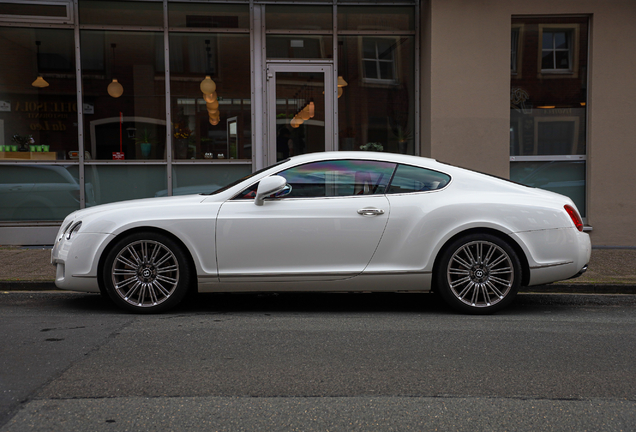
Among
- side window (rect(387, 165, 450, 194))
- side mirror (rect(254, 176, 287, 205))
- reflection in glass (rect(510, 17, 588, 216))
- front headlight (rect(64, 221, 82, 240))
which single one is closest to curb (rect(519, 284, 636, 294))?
side window (rect(387, 165, 450, 194))

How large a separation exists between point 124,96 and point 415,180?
703 cm

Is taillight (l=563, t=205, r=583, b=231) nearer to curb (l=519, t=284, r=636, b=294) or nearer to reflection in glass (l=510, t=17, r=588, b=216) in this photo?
curb (l=519, t=284, r=636, b=294)

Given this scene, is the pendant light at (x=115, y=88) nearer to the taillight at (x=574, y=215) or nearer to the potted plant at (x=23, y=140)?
the potted plant at (x=23, y=140)

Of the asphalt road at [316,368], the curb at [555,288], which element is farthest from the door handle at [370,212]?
the curb at [555,288]

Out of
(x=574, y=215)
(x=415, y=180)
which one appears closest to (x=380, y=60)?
(x=415, y=180)

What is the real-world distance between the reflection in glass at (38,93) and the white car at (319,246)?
601cm

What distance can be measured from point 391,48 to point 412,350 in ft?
27.0

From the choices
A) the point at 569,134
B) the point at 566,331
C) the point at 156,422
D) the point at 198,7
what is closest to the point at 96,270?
the point at 156,422

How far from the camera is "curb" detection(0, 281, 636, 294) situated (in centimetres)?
725

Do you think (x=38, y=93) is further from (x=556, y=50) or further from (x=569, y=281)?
(x=569, y=281)

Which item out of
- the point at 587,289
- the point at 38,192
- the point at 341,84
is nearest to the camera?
the point at 587,289

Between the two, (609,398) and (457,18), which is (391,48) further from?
(609,398)

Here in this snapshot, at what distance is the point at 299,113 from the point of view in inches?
465

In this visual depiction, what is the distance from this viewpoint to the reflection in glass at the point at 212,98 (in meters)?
11.6
